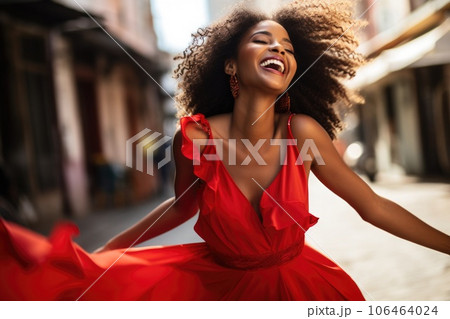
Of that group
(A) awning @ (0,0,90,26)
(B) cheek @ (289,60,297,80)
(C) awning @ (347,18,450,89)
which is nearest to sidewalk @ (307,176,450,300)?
(B) cheek @ (289,60,297,80)

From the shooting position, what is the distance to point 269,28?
1.47 meters

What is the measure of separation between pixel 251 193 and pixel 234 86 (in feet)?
0.99

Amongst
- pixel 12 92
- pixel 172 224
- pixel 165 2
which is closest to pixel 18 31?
pixel 12 92

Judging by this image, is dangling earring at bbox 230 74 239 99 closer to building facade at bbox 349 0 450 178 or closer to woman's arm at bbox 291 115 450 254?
woman's arm at bbox 291 115 450 254

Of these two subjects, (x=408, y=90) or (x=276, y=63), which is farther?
(x=408, y=90)

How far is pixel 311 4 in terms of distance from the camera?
5.18ft

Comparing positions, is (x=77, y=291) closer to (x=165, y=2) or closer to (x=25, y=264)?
(x=25, y=264)

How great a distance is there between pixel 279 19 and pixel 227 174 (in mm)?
469

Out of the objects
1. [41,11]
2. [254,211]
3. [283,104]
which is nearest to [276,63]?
[283,104]

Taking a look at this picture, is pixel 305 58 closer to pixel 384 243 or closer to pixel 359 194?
pixel 359 194

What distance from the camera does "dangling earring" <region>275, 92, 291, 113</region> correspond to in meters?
1.55

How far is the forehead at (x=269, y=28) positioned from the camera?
4.82ft

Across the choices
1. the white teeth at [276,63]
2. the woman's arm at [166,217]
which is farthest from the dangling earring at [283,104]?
the woman's arm at [166,217]

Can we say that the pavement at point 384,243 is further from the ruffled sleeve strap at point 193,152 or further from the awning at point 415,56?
the awning at point 415,56
